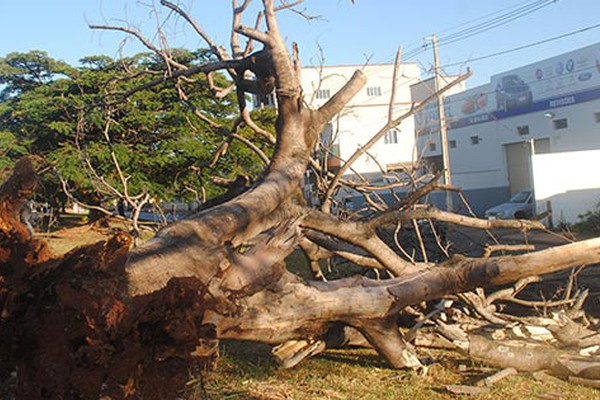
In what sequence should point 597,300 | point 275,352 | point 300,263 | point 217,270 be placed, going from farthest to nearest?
point 300,263, point 597,300, point 275,352, point 217,270

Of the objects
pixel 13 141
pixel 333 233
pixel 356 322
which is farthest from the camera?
pixel 13 141

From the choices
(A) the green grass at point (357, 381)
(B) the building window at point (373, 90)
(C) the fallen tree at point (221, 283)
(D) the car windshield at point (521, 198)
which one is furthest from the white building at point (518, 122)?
(A) the green grass at point (357, 381)

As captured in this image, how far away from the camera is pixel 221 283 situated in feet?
11.8

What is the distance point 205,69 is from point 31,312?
3830mm

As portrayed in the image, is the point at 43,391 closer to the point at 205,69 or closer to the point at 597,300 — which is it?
the point at 205,69

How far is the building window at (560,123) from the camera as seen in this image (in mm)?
29297

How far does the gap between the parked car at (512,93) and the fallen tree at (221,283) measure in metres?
26.9

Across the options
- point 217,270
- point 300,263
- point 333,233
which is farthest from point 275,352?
point 300,263

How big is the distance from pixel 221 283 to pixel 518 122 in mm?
30685

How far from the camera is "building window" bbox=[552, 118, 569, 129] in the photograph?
2930 centimetres

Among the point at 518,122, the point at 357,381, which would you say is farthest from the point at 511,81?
the point at 357,381

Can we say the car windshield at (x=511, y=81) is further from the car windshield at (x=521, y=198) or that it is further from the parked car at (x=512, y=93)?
the car windshield at (x=521, y=198)

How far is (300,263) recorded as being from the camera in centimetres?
1352

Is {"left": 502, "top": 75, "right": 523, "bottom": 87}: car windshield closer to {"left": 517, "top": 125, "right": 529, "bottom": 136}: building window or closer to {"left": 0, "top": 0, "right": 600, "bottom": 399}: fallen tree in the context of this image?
{"left": 517, "top": 125, "right": 529, "bottom": 136}: building window
